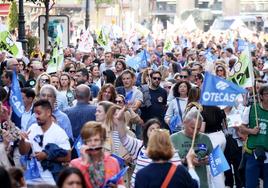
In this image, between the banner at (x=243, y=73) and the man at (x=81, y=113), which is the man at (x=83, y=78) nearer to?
the banner at (x=243, y=73)

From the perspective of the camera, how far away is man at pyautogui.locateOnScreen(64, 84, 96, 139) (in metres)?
13.4

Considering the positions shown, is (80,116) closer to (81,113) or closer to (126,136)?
(81,113)

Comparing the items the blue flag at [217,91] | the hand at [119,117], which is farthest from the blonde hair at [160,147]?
the hand at [119,117]

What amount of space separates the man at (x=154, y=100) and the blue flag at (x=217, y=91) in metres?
5.11

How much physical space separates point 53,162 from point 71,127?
2.29 meters

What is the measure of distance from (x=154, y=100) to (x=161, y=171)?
8.06 metres

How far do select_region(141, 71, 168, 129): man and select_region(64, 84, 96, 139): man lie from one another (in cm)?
341

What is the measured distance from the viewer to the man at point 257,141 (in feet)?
43.3

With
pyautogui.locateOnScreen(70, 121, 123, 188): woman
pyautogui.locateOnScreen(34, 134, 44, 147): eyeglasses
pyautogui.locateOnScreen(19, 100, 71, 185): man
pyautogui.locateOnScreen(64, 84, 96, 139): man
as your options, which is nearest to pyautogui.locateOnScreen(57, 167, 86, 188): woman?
pyautogui.locateOnScreen(70, 121, 123, 188): woman

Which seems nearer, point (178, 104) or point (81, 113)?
point (81, 113)

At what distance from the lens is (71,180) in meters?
8.02

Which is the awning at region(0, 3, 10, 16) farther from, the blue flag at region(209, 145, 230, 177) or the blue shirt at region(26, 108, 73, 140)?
the blue flag at region(209, 145, 230, 177)

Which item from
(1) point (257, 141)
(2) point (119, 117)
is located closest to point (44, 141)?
(2) point (119, 117)

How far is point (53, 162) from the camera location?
1063 cm
